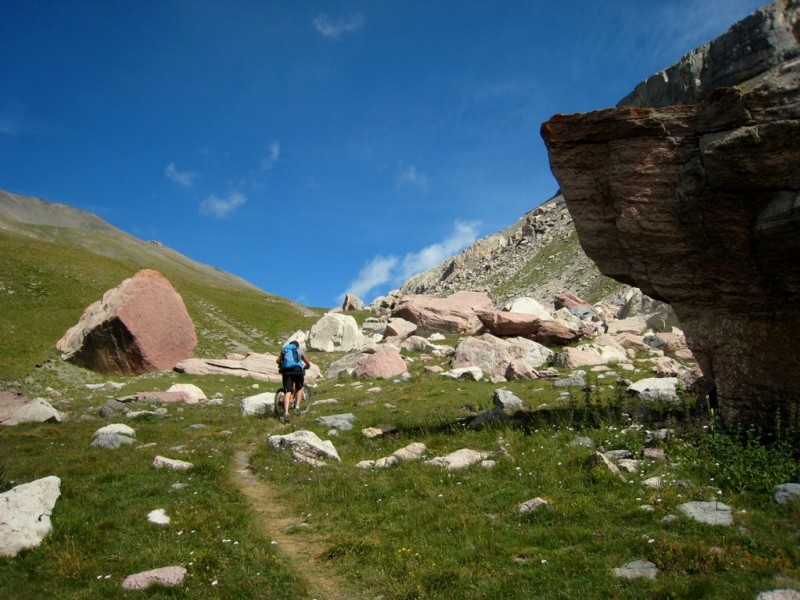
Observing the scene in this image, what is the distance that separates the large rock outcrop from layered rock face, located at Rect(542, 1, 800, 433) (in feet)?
106

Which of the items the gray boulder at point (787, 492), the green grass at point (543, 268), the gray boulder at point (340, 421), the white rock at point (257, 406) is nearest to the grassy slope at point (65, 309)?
the white rock at point (257, 406)

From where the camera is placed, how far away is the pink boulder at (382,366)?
112 ft

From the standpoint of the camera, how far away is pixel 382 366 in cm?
3462

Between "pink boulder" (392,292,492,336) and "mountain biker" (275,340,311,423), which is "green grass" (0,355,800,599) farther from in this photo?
"pink boulder" (392,292,492,336)

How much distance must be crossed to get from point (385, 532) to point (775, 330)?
999cm

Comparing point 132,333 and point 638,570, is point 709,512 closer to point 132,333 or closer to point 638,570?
point 638,570

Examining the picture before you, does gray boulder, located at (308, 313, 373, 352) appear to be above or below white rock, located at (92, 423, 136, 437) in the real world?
above

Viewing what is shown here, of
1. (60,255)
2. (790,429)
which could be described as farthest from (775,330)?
(60,255)

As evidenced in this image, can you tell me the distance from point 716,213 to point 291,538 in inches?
456

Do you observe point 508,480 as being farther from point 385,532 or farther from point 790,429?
point 790,429

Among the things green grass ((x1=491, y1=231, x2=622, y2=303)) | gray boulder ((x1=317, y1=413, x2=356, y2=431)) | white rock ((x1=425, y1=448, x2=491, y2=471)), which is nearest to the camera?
white rock ((x1=425, y1=448, x2=491, y2=471))

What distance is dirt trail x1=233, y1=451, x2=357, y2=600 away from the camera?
849cm

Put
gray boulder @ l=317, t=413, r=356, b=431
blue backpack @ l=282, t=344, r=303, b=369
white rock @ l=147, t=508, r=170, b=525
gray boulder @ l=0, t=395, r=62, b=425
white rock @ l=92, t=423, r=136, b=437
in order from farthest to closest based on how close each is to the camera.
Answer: blue backpack @ l=282, t=344, r=303, b=369, gray boulder @ l=0, t=395, r=62, b=425, gray boulder @ l=317, t=413, r=356, b=431, white rock @ l=92, t=423, r=136, b=437, white rock @ l=147, t=508, r=170, b=525

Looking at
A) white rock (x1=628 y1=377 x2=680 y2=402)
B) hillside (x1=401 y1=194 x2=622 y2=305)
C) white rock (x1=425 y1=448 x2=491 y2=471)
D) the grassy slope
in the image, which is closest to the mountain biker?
white rock (x1=425 y1=448 x2=491 y2=471)
